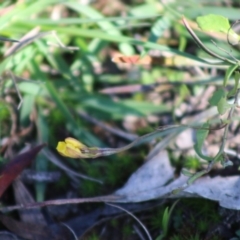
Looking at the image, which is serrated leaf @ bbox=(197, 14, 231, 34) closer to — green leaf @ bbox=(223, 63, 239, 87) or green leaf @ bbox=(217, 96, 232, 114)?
green leaf @ bbox=(223, 63, 239, 87)

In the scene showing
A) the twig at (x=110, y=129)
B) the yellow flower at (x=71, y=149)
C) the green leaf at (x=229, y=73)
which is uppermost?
the yellow flower at (x=71, y=149)

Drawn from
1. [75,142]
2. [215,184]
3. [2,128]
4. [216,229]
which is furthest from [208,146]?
[2,128]

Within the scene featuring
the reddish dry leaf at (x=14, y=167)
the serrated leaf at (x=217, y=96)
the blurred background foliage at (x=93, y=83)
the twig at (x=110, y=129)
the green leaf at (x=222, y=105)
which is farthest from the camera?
the twig at (x=110, y=129)

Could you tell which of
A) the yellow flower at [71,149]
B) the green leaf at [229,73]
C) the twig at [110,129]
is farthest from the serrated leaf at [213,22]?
the twig at [110,129]

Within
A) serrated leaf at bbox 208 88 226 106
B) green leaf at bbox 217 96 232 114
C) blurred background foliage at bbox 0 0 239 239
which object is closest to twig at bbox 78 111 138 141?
blurred background foliage at bbox 0 0 239 239

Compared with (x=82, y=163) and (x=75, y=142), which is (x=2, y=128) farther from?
(x=75, y=142)

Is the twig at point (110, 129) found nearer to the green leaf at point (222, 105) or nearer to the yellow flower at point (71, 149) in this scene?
the yellow flower at point (71, 149)

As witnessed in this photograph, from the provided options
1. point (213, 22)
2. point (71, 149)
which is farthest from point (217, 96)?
point (71, 149)
